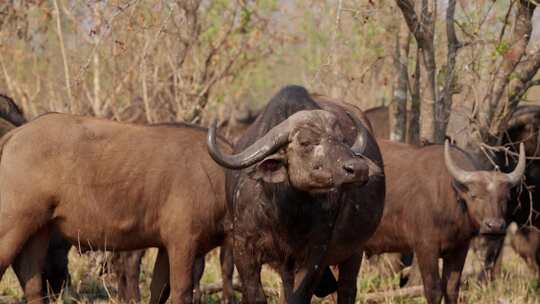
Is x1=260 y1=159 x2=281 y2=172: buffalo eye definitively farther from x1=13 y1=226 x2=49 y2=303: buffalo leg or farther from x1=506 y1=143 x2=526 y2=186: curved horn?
x1=506 y1=143 x2=526 y2=186: curved horn

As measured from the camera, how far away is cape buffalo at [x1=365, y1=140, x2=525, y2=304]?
923 cm

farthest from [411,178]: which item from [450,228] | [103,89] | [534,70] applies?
[103,89]

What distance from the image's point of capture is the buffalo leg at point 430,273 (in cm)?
919

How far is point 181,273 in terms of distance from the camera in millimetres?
7746

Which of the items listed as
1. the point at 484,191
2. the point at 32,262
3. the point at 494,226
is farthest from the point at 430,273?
the point at 32,262

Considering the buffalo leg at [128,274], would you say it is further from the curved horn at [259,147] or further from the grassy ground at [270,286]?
the curved horn at [259,147]

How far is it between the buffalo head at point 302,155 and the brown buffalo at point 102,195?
6.47 feet

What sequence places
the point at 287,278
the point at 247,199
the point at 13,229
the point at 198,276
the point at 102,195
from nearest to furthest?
the point at 247,199 → the point at 287,278 → the point at 13,229 → the point at 102,195 → the point at 198,276

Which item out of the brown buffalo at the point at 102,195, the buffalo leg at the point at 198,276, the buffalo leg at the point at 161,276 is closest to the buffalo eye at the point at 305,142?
the brown buffalo at the point at 102,195

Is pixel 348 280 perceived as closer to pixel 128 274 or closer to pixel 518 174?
pixel 128 274

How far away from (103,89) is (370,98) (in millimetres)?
4732

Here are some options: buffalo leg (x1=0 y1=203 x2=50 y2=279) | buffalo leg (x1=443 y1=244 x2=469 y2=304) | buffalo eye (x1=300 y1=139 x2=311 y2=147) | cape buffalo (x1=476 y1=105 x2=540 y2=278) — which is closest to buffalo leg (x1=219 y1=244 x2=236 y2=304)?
buffalo leg (x1=443 y1=244 x2=469 y2=304)

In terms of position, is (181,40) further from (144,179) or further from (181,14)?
(144,179)

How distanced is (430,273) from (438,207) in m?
0.67
